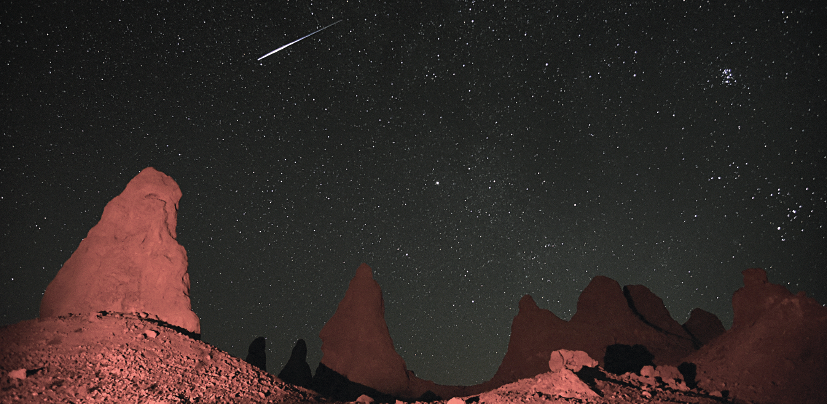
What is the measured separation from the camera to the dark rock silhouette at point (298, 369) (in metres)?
Result: 34.4

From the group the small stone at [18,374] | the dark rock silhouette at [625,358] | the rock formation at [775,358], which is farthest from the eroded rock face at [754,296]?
the small stone at [18,374]

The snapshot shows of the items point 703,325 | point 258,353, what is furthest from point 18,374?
point 703,325

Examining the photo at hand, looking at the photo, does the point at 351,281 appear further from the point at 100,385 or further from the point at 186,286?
the point at 100,385

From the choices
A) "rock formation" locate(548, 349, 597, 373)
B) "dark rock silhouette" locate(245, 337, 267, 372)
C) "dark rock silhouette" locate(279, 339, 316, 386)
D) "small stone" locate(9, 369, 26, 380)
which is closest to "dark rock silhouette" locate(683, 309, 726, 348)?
"rock formation" locate(548, 349, 597, 373)

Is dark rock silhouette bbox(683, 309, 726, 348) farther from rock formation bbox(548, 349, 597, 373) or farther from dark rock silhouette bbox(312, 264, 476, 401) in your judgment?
rock formation bbox(548, 349, 597, 373)

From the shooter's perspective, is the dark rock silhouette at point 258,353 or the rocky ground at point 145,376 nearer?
the rocky ground at point 145,376

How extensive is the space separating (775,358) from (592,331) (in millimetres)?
18090

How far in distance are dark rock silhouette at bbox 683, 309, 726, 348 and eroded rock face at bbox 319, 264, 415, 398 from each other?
30.2 metres

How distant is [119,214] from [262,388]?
12413mm

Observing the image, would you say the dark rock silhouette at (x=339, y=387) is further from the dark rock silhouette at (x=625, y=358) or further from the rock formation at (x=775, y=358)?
the rock formation at (x=775, y=358)

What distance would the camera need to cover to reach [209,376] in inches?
521

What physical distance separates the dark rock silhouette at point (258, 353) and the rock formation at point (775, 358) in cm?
3321

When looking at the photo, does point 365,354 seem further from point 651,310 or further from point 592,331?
point 651,310

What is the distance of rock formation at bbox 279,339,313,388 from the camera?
34.4 meters
